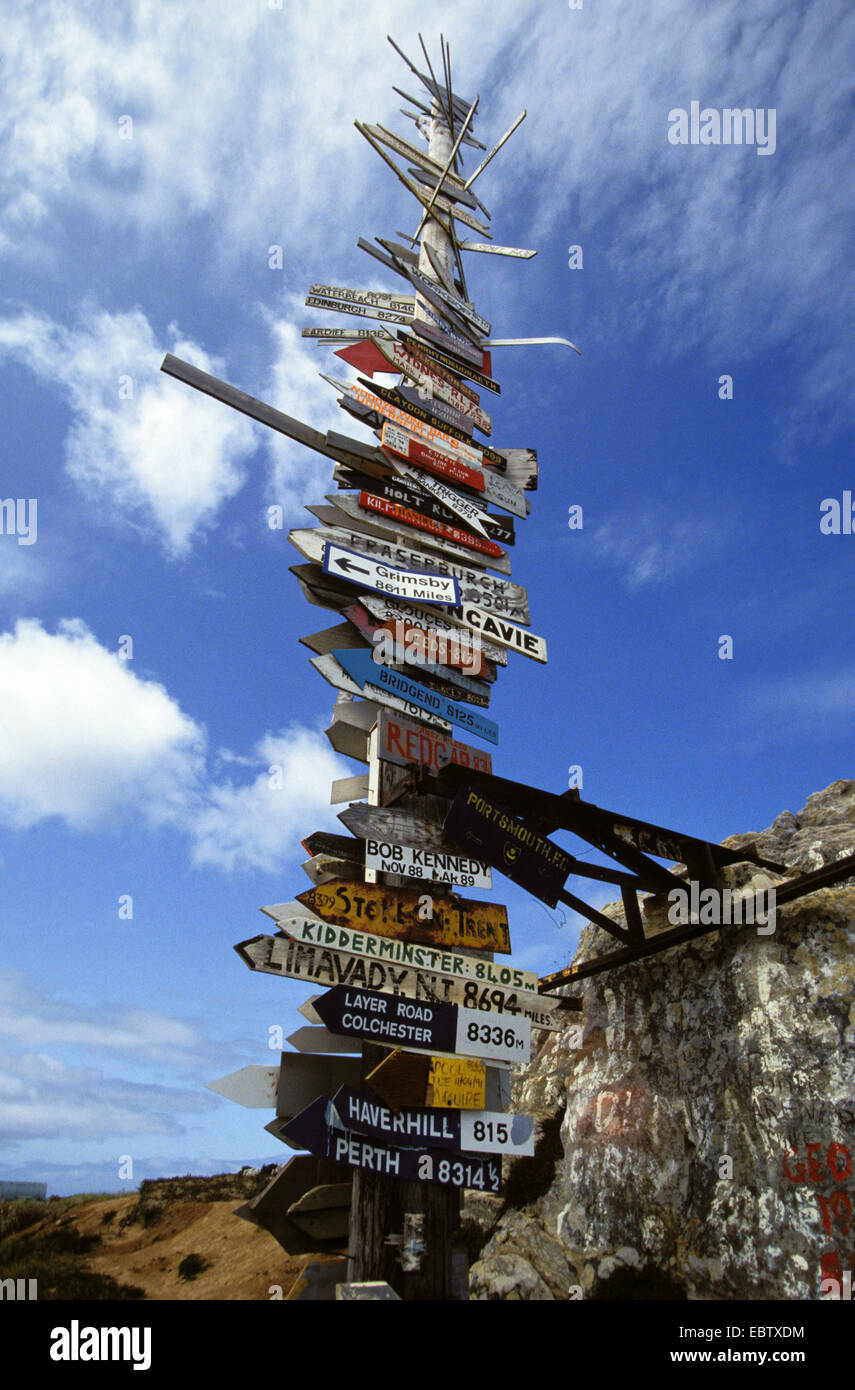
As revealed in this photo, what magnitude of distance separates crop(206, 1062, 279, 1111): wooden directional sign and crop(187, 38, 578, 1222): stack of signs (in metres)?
0.02

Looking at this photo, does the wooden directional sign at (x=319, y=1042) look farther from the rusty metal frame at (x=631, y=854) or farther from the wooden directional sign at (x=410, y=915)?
the rusty metal frame at (x=631, y=854)

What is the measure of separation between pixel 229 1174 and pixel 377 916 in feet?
68.2

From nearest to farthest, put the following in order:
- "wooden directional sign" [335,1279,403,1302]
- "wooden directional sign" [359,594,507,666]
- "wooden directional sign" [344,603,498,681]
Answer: "wooden directional sign" [335,1279,403,1302] → "wooden directional sign" [344,603,498,681] → "wooden directional sign" [359,594,507,666]

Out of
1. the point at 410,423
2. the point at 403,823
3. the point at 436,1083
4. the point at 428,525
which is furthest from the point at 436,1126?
the point at 410,423

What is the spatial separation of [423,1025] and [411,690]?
3.27 m

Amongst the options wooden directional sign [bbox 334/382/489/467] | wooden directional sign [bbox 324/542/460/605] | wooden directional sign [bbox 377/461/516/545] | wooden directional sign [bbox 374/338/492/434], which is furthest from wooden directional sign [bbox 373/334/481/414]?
wooden directional sign [bbox 324/542/460/605]

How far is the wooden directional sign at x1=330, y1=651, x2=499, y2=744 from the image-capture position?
310 inches

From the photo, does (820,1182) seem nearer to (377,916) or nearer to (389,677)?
(377,916)

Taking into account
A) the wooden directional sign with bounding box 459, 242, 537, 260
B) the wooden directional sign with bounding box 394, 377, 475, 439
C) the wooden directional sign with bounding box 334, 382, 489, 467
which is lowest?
the wooden directional sign with bounding box 334, 382, 489, 467

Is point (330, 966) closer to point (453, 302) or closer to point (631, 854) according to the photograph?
point (631, 854)

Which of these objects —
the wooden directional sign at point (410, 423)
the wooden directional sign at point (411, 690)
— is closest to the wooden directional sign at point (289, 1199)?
the wooden directional sign at point (411, 690)

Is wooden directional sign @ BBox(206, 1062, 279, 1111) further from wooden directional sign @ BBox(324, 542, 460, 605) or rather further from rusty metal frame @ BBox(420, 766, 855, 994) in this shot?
wooden directional sign @ BBox(324, 542, 460, 605)

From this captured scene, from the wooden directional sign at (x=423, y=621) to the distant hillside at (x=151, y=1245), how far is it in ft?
A: 27.7

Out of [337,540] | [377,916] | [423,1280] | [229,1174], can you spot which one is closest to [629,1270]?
[423,1280]
